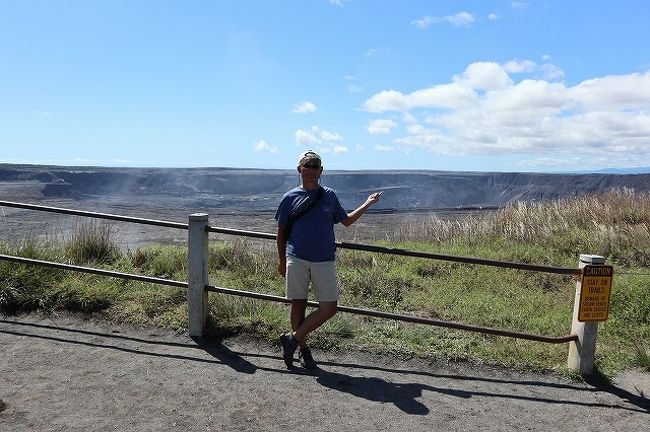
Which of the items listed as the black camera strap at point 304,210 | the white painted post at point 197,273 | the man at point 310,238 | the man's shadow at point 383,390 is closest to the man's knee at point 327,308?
the man at point 310,238

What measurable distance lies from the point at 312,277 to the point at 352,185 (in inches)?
2790

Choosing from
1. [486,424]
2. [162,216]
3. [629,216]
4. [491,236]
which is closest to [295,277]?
[486,424]

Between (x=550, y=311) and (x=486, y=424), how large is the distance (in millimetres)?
3408

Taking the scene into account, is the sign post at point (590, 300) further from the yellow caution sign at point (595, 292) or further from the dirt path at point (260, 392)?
the dirt path at point (260, 392)

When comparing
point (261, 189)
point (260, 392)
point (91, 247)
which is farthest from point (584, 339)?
point (261, 189)

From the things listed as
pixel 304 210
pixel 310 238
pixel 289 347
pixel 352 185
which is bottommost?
pixel 289 347

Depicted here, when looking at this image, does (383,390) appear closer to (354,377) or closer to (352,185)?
(354,377)

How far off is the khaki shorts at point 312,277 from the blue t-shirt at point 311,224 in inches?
2.1

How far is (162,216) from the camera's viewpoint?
2930 cm

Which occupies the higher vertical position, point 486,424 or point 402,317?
point 402,317

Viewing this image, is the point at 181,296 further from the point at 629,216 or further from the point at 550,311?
the point at 629,216

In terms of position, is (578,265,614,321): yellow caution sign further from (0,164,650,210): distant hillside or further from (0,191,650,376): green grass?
(0,164,650,210): distant hillside

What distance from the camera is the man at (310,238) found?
13.5 ft

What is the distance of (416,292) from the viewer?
7383 mm
